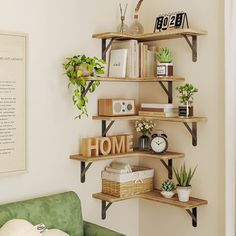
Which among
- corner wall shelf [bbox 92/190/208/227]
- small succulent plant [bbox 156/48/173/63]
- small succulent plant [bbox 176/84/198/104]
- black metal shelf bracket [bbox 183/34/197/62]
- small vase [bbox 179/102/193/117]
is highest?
black metal shelf bracket [bbox 183/34/197/62]

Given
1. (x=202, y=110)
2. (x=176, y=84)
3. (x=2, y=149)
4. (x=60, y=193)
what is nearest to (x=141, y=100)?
(x=176, y=84)

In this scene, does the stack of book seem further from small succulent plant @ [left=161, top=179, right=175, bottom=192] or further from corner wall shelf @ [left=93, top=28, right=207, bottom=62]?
small succulent plant @ [left=161, top=179, right=175, bottom=192]

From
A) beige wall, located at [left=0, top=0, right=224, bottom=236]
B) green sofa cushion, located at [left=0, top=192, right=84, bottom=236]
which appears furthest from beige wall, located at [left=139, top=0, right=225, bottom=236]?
green sofa cushion, located at [left=0, top=192, right=84, bottom=236]

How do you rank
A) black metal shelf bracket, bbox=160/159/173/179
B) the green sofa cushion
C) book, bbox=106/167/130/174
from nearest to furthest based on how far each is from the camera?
the green sofa cushion, book, bbox=106/167/130/174, black metal shelf bracket, bbox=160/159/173/179

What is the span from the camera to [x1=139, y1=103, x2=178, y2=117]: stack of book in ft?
11.1

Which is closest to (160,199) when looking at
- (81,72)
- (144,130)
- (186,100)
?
(144,130)

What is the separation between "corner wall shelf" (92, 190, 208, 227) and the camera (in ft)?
10.6

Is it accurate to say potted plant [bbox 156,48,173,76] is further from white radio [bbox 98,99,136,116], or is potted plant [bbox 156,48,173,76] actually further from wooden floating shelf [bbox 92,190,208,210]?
wooden floating shelf [bbox 92,190,208,210]

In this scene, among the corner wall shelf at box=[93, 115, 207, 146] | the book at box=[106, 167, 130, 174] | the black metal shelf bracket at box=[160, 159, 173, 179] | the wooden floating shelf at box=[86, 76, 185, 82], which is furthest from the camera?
the black metal shelf bracket at box=[160, 159, 173, 179]

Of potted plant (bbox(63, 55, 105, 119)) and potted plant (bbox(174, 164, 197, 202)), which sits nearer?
potted plant (bbox(63, 55, 105, 119))

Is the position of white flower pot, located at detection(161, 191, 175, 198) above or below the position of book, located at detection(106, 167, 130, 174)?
below

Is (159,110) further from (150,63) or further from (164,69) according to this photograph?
(150,63)

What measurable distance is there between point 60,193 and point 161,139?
85cm

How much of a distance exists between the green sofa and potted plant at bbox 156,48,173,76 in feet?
3.58
